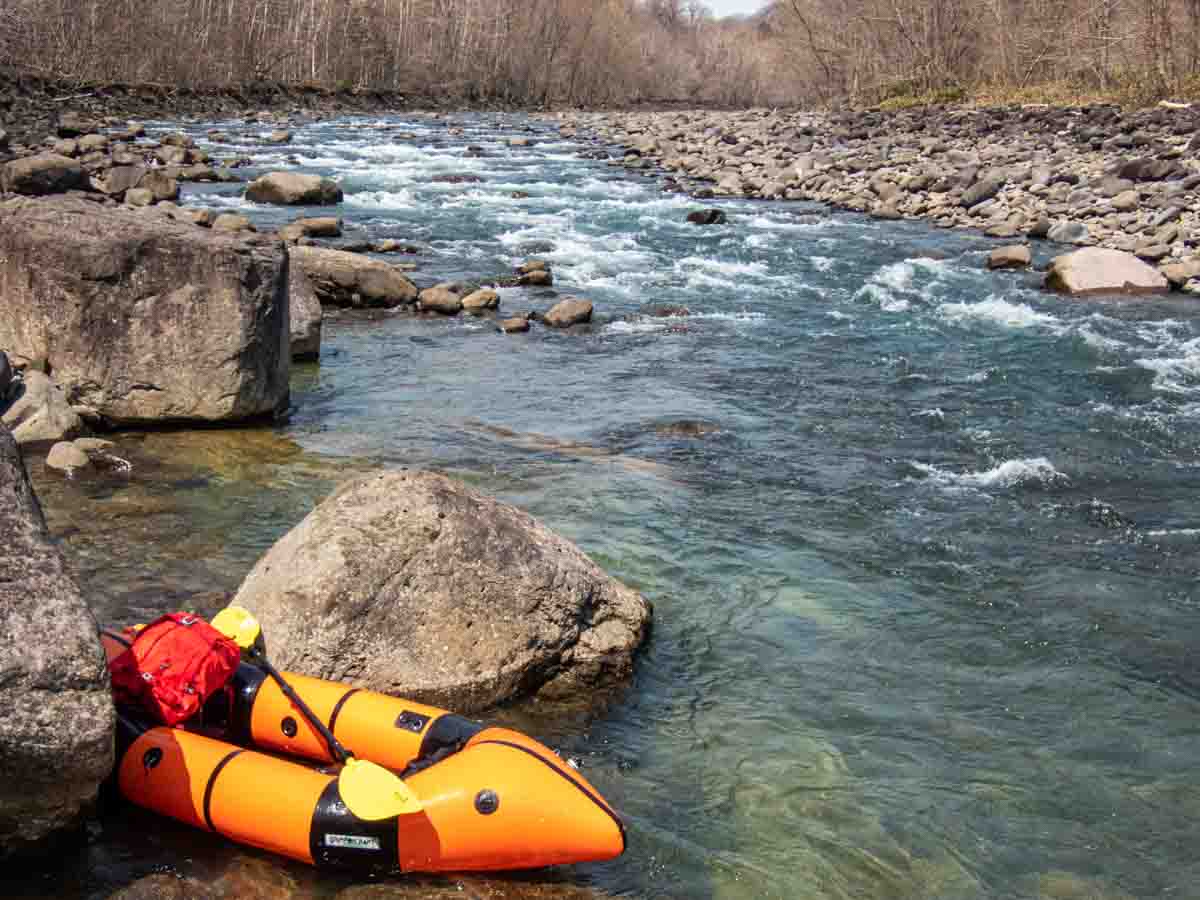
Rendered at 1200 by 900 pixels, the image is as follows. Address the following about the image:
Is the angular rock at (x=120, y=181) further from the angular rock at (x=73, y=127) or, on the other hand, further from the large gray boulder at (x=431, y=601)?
the large gray boulder at (x=431, y=601)

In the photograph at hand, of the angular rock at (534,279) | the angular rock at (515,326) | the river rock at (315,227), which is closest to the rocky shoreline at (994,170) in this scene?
the angular rock at (534,279)

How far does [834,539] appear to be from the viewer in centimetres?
687

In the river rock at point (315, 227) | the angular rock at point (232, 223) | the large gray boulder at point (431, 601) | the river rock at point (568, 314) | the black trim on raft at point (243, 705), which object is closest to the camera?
the black trim on raft at point (243, 705)

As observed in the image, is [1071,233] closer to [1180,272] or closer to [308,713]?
[1180,272]

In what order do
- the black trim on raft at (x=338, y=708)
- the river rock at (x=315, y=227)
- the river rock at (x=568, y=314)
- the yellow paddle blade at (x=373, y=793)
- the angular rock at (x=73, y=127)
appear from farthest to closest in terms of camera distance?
the angular rock at (x=73, y=127), the river rock at (x=315, y=227), the river rock at (x=568, y=314), the black trim on raft at (x=338, y=708), the yellow paddle blade at (x=373, y=793)

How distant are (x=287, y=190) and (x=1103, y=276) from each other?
482 inches

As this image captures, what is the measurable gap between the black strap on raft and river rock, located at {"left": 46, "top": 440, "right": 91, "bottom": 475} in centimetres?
320

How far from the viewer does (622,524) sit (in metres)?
6.89

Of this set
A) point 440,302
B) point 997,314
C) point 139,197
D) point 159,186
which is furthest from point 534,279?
point 159,186

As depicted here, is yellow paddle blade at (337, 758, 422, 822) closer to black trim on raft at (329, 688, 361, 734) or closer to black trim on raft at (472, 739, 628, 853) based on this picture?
black trim on raft at (472, 739, 628, 853)

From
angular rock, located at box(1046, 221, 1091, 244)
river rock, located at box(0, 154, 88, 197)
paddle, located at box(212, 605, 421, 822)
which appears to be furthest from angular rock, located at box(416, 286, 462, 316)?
angular rock, located at box(1046, 221, 1091, 244)

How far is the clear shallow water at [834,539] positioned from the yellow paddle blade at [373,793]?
26.1 inches

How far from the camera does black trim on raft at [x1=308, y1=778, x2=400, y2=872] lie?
3.73 m

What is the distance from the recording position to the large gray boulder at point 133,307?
7.58 meters
